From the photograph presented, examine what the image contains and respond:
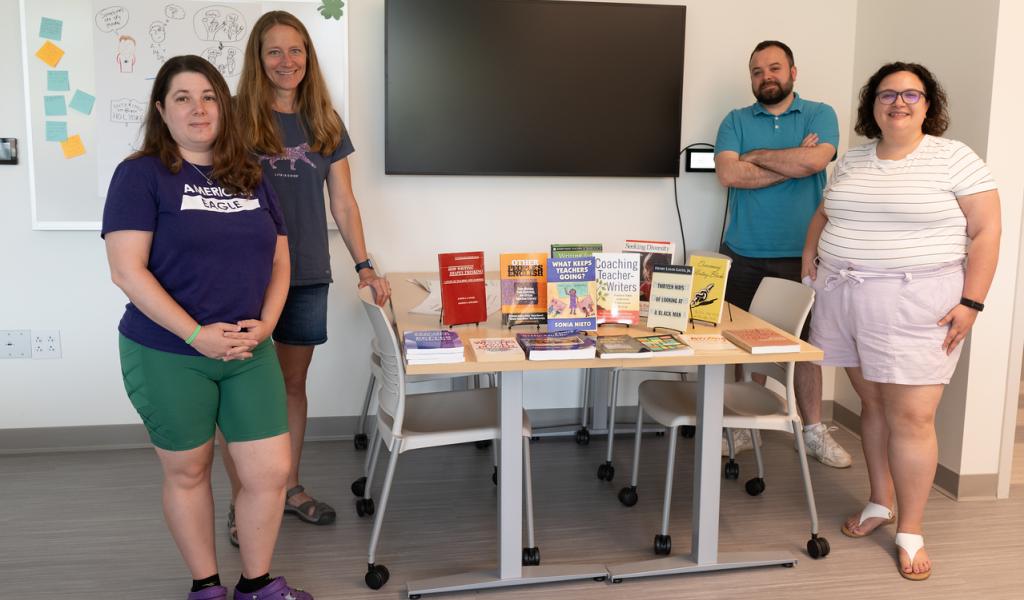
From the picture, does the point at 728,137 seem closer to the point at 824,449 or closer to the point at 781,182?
the point at 781,182

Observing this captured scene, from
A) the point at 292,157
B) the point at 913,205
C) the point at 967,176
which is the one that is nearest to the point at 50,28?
the point at 292,157

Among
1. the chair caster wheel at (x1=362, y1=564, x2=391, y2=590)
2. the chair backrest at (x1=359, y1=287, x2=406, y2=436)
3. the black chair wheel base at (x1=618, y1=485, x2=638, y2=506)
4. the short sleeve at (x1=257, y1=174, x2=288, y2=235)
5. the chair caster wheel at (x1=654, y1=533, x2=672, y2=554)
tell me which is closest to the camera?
the short sleeve at (x1=257, y1=174, x2=288, y2=235)

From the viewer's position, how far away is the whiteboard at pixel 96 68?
3.56 metres

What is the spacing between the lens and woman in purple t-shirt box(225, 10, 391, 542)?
281 centimetres

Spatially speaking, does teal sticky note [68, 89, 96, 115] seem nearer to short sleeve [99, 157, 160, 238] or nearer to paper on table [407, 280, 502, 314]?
paper on table [407, 280, 502, 314]

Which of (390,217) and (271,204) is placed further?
(390,217)

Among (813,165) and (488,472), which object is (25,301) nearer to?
(488,472)

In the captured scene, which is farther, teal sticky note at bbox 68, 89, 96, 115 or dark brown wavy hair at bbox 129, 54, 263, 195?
teal sticky note at bbox 68, 89, 96, 115

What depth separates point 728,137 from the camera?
3768 millimetres

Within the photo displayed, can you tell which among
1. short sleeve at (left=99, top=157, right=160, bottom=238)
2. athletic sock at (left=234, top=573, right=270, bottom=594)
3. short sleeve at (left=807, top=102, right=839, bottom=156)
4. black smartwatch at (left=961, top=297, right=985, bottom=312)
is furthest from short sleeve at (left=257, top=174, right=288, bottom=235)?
short sleeve at (left=807, top=102, right=839, bottom=156)

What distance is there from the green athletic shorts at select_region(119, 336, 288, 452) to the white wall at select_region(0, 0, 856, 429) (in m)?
1.66

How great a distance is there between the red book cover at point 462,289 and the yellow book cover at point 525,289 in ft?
0.26

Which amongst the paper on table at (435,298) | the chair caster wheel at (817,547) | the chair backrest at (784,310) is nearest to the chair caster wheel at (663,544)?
the chair caster wheel at (817,547)

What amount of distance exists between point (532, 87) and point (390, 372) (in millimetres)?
1744
